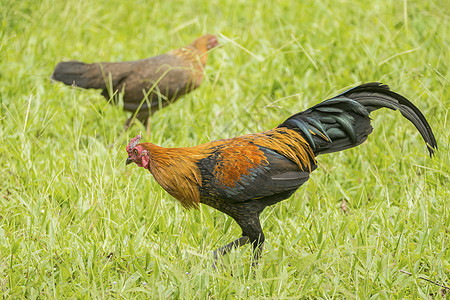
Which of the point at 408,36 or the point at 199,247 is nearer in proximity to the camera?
the point at 199,247

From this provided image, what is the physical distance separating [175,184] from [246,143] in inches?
22.3

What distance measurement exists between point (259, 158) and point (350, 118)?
696mm

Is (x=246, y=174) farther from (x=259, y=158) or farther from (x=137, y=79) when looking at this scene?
(x=137, y=79)

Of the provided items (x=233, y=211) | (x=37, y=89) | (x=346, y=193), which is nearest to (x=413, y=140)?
(x=346, y=193)

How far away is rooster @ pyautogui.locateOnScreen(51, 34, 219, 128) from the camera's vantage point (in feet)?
18.7

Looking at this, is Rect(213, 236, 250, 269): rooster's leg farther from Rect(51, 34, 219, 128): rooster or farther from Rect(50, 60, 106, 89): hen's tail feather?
Rect(50, 60, 106, 89): hen's tail feather

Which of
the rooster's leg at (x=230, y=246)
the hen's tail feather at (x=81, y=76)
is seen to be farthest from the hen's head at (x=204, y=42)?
the rooster's leg at (x=230, y=246)

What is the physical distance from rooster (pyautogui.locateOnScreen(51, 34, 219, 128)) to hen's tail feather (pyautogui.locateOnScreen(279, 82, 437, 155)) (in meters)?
2.32

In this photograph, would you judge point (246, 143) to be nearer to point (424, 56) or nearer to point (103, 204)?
point (103, 204)

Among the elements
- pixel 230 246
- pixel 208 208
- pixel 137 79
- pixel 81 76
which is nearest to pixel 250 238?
pixel 230 246

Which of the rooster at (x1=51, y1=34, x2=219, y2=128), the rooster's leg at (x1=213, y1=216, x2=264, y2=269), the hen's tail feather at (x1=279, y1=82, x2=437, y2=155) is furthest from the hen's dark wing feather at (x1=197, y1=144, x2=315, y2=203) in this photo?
the rooster at (x1=51, y1=34, x2=219, y2=128)

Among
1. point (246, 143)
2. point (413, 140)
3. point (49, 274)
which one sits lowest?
point (49, 274)

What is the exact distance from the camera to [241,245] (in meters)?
3.63

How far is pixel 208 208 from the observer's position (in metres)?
4.23
